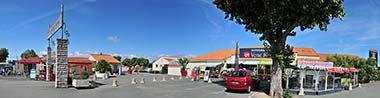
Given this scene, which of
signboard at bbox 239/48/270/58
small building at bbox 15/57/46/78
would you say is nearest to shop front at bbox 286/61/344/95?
signboard at bbox 239/48/270/58

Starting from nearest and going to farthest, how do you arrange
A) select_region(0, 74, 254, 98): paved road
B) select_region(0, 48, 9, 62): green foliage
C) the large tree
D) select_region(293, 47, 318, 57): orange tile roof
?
select_region(0, 74, 254, 98): paved road → the large tree → select_region(293, 47, 318, 57): orange tile roof → select_region(0, 48, 9, 62): green foliage

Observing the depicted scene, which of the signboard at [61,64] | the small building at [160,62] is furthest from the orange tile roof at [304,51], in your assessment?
the signboard at [61,64]

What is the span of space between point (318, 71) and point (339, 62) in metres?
20.9

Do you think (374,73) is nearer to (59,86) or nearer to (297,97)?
(297,97)

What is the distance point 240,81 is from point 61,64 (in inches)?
435

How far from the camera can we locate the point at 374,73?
4656 cm

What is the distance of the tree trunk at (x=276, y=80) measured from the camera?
22.0 metres

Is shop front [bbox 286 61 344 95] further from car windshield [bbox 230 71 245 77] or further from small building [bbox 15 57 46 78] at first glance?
small building [bbox 15 57 46 78]

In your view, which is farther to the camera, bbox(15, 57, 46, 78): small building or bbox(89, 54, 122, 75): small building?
bbox(89, 54, 122, 75): small building

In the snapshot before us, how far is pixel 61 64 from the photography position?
2266cm

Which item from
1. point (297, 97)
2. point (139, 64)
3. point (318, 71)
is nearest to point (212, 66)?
point (318, 71)

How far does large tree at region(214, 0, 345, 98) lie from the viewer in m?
19.5

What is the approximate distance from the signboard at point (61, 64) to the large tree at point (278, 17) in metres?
10.0

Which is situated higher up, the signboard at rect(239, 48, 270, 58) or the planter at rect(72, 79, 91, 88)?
the signboard at rect(239, 48, 270, 58)
